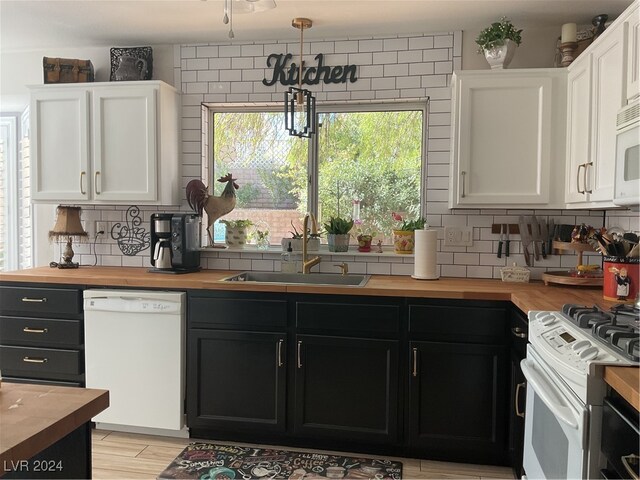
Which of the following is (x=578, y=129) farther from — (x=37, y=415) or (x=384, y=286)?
(x=37, y=415)

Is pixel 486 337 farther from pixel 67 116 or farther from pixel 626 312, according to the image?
pixel 67 116

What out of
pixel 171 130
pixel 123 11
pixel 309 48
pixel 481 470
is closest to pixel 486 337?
pixel 481 470

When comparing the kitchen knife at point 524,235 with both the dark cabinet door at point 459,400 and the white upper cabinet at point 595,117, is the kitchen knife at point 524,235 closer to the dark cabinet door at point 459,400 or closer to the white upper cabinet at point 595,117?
the white upper cabinet at point 595,117

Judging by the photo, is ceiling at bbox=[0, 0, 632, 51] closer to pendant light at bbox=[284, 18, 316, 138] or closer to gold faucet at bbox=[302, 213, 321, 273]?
pendant light at bbox=[284, 18, 316, 138]

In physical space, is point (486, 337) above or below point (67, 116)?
below

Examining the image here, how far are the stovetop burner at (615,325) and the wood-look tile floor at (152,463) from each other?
44.5 inches

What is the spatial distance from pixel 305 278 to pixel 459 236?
1.01 meters

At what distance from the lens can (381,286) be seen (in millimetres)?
2771

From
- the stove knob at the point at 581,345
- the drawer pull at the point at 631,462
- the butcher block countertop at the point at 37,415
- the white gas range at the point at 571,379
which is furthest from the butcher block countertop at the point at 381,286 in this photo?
the butcher block countertop at the point at 37,415

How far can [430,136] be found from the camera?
127 inches

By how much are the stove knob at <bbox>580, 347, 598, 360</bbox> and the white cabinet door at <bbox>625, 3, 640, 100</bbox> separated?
3.61 ft

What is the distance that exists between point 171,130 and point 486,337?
7.74 feet

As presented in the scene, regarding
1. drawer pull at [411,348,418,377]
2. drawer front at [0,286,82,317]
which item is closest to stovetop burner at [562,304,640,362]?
drawer pull at [411,348,418,377]

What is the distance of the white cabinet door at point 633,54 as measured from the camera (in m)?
1.99
